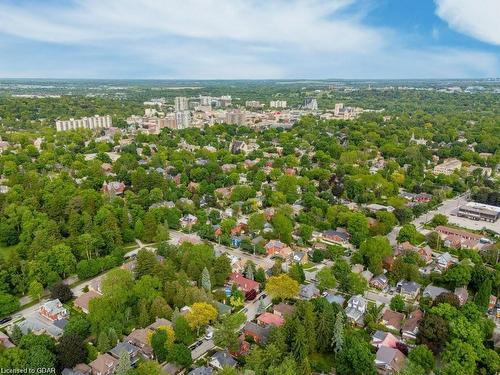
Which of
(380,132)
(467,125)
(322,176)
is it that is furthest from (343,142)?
(467,125)

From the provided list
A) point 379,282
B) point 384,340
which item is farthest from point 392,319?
point 379,282

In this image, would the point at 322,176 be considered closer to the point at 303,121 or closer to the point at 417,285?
the point at 417,285

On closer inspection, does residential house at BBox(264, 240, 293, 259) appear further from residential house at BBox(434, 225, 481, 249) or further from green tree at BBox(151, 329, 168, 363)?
green tree at BBox(151, 329, 168, 363)

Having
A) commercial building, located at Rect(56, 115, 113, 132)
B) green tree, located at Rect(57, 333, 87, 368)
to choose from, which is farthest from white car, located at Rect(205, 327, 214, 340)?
commercial building, located at Rect(56, 115, 113, 132)

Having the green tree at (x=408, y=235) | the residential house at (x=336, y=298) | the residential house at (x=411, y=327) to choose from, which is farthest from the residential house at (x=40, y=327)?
the green tree at (x=408, y=235)

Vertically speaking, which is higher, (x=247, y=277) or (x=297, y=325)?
(x=297, y=325)

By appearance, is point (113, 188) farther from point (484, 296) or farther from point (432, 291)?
point (484, 296)

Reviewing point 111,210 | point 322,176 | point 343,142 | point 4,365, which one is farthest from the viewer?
point 343,142
